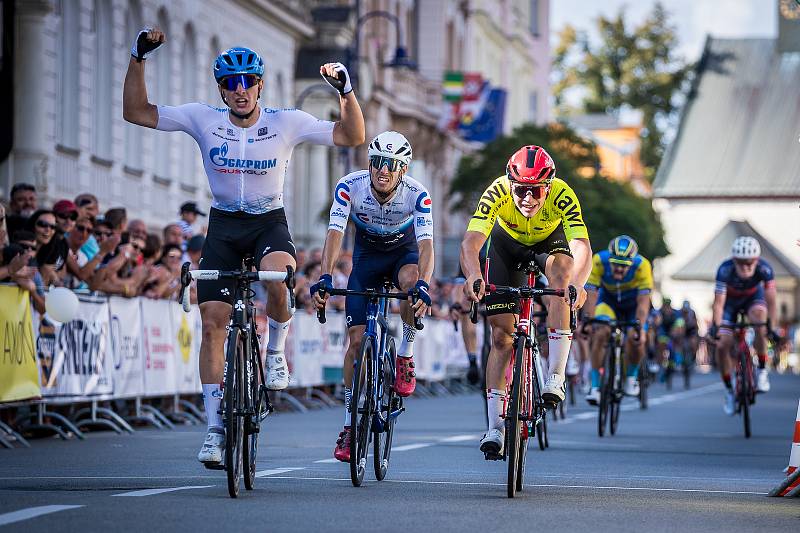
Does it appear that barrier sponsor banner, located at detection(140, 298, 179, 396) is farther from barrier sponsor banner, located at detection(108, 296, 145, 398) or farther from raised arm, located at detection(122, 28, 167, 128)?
raised arm, located at detection(122, 28, 167, 128)

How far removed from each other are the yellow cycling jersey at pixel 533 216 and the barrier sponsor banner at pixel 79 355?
5.44 m

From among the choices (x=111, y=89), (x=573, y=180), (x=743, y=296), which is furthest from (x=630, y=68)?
(x=743, y=296)

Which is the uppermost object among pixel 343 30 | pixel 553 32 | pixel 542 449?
pixel 553 32

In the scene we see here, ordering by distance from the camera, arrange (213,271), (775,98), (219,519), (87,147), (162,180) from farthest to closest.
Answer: (775,98), (162,180), (87,147), (213,271), (219,519)

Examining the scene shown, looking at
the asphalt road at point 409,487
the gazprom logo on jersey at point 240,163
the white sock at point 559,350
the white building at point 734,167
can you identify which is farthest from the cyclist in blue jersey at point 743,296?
the white building at point 734,167

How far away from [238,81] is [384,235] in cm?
181

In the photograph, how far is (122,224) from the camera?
1958 centimetres

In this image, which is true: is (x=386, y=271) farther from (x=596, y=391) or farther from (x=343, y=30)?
(x=343, y=30)

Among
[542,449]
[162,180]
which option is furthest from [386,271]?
[162,180]

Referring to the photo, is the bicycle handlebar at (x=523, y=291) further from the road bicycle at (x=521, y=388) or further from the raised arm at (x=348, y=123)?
the raised arm at (x=348, y=123)

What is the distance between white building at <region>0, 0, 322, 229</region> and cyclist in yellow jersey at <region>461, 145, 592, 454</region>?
16854 mm

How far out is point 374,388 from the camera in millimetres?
11703

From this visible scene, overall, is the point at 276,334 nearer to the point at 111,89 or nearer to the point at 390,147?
the point at 390,147

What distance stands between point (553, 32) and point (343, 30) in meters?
Result: 62.8
